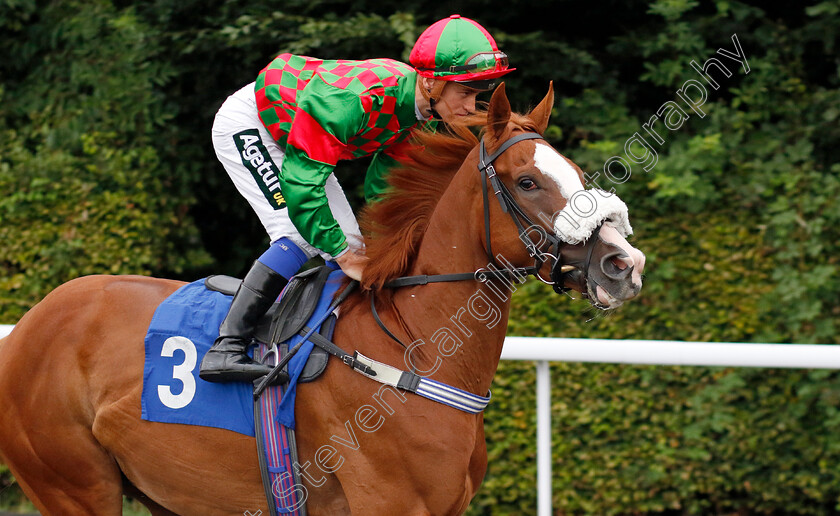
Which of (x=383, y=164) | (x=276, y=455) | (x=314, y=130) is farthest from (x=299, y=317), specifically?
(x=383, y=164)

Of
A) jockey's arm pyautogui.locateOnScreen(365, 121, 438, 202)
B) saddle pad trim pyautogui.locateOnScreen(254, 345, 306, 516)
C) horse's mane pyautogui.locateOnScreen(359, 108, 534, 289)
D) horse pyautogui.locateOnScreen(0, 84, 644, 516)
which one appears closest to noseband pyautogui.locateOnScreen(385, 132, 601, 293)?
horse pyautogui.locateOnScreen(0, 84, 644, 516)

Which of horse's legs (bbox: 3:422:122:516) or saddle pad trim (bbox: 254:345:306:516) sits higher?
saddle pad trim (bbox: 254:345:306:516)

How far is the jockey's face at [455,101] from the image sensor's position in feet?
9.05

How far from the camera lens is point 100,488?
2.95m

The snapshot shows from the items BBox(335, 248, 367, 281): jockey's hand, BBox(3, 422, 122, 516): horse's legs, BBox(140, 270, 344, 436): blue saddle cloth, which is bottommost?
BBox(3, 422, 122, 516): horse's legs

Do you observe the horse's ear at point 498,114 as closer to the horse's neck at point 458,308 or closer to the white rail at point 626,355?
the horse's neck at point 458,308

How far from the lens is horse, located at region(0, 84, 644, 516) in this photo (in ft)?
7.97

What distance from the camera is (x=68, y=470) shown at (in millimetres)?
2943

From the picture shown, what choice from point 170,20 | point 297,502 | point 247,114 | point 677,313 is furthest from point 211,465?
point 170,20

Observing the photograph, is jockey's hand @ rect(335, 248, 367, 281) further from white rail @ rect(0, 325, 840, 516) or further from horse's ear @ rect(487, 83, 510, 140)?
white rail @ rect(0, 325, 840, 516)

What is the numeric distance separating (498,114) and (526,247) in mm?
408

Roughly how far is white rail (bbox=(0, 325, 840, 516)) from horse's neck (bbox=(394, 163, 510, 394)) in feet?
2.98

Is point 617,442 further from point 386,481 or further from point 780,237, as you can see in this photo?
point 386,481

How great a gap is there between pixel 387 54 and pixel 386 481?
360 cm
